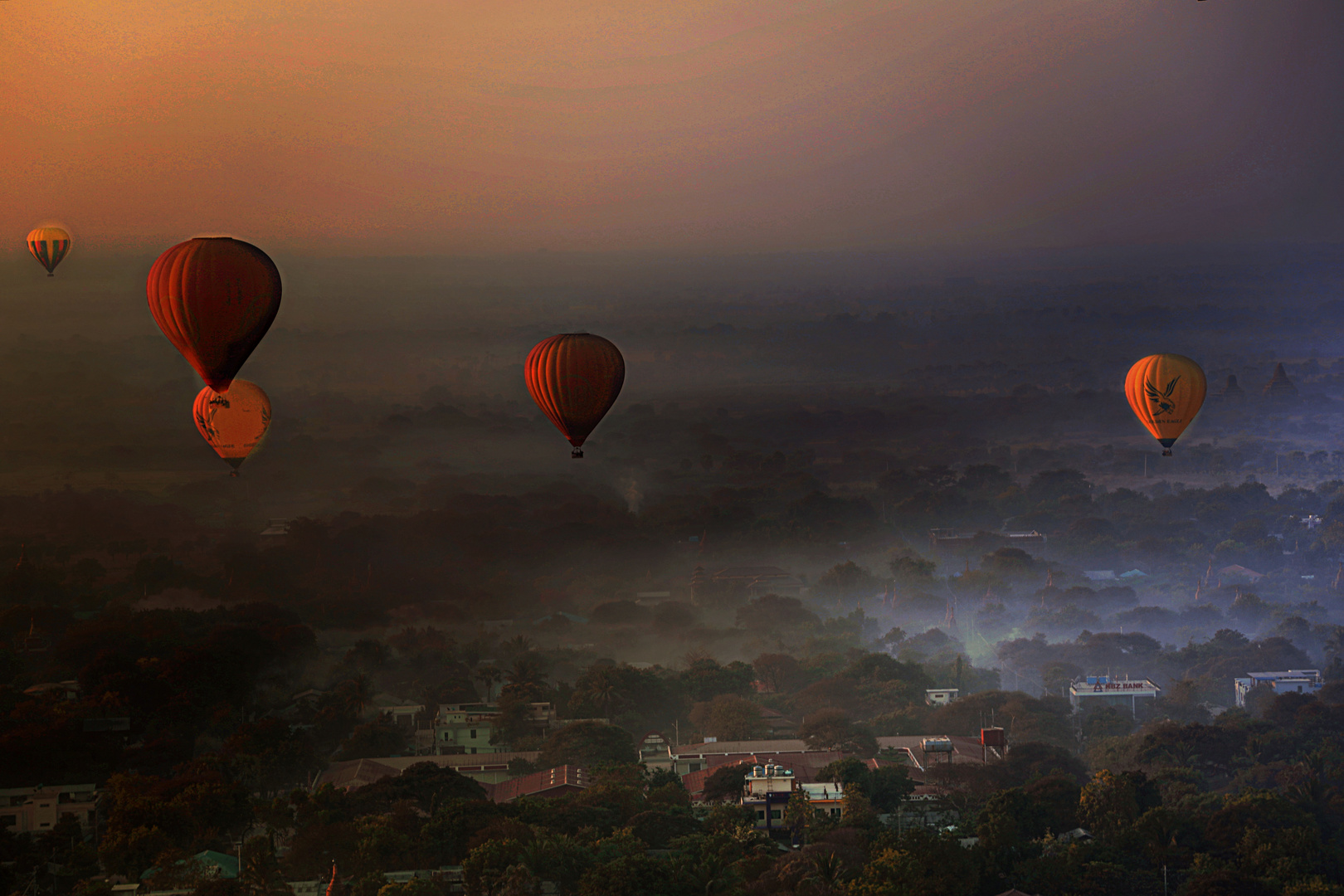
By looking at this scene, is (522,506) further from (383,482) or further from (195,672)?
(195,672)

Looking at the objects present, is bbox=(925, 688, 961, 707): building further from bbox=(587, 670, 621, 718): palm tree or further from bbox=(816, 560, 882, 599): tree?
bbox=(816, 560, 882, 599): tree

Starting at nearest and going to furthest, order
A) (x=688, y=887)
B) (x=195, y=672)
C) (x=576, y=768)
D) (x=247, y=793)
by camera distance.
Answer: (x=688, y=887), (x=247, y=793), (x=576, y=768), (x=195, y=672)

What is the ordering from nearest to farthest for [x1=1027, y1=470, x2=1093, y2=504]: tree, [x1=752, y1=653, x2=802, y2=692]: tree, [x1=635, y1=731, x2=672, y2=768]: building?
[x1=635, y1=731, x2=672, y2=768]: building, [x1=752, y1=653, x2=802, y2=692]: tree, [x1=1027, y1=470, x2=1093, y2=504]: tree

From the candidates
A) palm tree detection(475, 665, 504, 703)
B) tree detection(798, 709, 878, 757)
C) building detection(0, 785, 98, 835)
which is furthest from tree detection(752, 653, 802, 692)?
building detection(0, 785, 98, 835)

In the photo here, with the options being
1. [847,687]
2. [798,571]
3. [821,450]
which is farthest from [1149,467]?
[847,687]

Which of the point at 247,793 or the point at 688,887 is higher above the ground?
the point at 247,793

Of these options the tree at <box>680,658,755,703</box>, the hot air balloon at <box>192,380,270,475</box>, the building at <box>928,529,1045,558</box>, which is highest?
the building at <box>928,529,1045,558</box>
